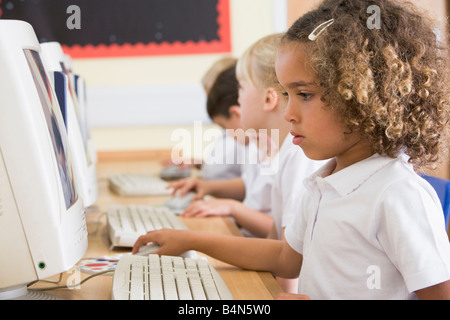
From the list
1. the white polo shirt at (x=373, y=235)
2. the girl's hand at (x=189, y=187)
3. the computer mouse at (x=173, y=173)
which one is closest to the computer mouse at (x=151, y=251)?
the white polo shirt at (x=373, y=235)

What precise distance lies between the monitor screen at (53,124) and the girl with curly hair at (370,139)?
0.34 m

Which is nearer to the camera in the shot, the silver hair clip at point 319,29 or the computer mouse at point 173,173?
the silver hair clip at point 319,29

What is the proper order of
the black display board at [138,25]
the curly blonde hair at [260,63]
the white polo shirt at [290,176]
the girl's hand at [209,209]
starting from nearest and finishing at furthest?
the white polo shirt at [290,176] → the curly blonde hair at [260,63] → the girl's hand at [209,209] → the black display board at [138,25]

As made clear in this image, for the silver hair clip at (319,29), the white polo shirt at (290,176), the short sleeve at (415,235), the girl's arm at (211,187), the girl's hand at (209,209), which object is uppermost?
the silver hair clip at (319,29)

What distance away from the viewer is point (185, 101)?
11.1 ft

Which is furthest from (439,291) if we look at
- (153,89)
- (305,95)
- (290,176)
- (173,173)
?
(153,89)

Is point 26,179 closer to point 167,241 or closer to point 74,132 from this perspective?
point 167,241

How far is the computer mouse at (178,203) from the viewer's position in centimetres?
174

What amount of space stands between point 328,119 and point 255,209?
36.2 inches

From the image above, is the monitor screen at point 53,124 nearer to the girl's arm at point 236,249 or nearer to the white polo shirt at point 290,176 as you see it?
the girl's arm at point 236,249

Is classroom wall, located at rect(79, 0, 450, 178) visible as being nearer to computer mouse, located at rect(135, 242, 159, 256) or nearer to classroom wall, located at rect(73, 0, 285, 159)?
classroom wall, located at rect(73, 0, 285, 159)

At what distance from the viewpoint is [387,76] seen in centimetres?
87
